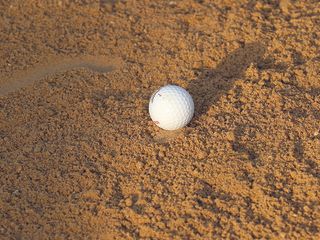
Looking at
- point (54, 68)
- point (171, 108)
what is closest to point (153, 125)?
point (171, 108)

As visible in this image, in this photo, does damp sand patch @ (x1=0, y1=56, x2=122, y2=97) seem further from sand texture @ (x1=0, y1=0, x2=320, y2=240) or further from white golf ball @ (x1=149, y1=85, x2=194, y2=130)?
white golf ball @ (x1=149, y1=85, x2=194, y2=130)

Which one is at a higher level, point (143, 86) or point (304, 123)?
point (304, 123)

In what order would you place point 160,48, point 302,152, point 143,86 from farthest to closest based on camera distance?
point 160,48 < point 143,86 < point 302,152

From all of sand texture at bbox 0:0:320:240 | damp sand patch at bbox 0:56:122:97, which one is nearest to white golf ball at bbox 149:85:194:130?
sand texture at bbox 0:0:320:240

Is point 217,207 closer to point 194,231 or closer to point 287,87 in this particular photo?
point 194,231

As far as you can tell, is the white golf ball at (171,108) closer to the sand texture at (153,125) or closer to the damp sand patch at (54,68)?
the sand texture at (153,125)

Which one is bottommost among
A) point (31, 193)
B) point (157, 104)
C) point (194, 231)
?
point (31, 193)

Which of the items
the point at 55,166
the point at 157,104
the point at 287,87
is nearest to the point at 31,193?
the point at 55,166

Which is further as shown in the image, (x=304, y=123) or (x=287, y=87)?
(x=287, y=87)
